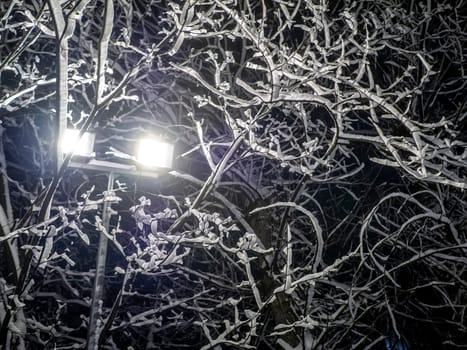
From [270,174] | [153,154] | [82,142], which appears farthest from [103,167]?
[270,174]

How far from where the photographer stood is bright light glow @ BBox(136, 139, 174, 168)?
3672mm

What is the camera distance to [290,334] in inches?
213

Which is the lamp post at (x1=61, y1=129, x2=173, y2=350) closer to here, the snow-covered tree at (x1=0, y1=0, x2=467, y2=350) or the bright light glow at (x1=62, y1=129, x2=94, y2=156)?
the bright light glow at (x1=62, y1=129, x2=94, y2=156)

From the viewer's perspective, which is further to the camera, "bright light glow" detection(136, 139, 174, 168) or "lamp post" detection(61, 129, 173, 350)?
"bright light glow" detection(136, 139, 174, 168)

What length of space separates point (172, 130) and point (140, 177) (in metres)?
3.95

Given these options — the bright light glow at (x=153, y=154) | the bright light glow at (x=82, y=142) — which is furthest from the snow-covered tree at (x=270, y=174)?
the bright light glow at (x=82, y=142)

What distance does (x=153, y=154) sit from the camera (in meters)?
3.72

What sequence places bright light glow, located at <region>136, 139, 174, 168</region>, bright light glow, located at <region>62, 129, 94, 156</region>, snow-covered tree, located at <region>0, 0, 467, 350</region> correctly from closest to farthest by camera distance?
bright light glow, located at <region>62, 129, 94, 156</region> → bright light glow, located at <region>136, 139, 174, 168</region> → snow-covered tree, located at <region>0, 0, 467, 350</region>

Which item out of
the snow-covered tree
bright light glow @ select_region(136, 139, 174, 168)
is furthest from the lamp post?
the snow-covered tree

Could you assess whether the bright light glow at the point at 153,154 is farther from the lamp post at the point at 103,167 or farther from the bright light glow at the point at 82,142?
the bright light glow at the point at 82,142

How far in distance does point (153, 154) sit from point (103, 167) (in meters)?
0.47

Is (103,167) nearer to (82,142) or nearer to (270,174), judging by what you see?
(82,142)

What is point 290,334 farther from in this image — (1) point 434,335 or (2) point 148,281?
(2) point 148,281

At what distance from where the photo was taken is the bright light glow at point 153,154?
3.67 m
